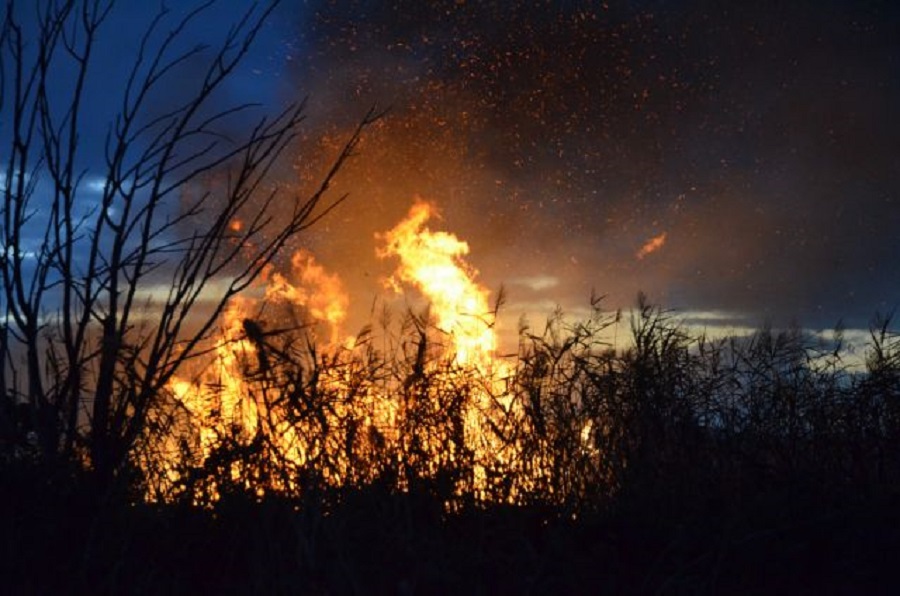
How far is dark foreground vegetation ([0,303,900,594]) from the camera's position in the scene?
10.7ft

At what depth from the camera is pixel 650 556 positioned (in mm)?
3541

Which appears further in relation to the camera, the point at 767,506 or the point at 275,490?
the point at 275,490

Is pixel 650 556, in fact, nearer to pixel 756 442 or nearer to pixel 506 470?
pixel 506 470

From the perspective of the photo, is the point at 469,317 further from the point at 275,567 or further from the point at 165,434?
the point at 275,567

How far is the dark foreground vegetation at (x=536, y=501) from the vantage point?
327cm

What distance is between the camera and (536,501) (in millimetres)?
4297

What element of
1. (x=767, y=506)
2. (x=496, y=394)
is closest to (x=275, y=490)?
(x=496, y=394)

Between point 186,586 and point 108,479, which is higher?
point 108,479

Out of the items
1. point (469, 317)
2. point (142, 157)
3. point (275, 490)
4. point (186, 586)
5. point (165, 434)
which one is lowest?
point (186, 586)

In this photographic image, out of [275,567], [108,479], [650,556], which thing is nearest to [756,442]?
[650,556]

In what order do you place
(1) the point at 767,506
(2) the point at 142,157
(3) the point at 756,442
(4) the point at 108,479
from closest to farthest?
1. (1) the point at 767,506
2. (4) the point at 108,479
3. (2) the point at 142,157
4. (3) the point at 756,442

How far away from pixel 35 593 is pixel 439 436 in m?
2.12

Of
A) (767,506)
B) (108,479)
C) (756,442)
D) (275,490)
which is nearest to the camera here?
(767,506)

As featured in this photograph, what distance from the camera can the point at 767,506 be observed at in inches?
147
